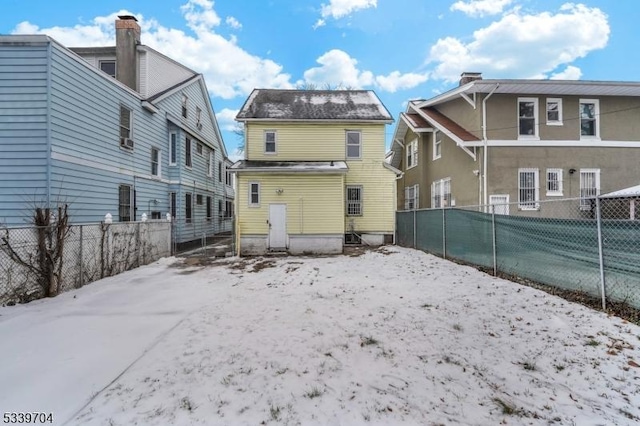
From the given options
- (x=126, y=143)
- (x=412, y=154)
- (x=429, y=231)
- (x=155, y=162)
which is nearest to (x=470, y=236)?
(x=429, y=231)

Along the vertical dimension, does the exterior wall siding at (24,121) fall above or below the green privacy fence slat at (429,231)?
above

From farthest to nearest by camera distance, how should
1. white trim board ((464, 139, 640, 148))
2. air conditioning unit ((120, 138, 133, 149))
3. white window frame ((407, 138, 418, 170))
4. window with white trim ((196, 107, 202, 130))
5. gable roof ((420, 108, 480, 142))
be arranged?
window with white trim ((196, 107, 202, 130))
white window frame ((407, 138, 418, 170))
gable roof ((420, 108, 480, 142))
white trim board ((464, 139, 640, 148))
air conditioning unit ((120, 138, 133, 149))

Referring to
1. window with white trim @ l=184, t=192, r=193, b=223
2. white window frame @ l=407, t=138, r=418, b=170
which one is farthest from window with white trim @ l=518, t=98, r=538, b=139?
window with white trim @ l=184, t=192, r=193, b=223

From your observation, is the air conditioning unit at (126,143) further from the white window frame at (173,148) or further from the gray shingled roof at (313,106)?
the gray shingled roof at (313,106)

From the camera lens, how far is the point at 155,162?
15.0m

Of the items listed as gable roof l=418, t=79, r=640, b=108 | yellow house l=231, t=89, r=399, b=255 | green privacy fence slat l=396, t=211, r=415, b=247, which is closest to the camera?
gable roof l=418, t=79, r=640, b=108

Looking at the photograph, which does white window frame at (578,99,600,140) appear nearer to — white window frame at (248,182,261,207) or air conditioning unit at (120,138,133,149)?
white window frame at (248,182,261,207)

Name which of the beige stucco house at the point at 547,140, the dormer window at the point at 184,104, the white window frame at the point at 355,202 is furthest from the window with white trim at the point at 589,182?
the dormer window at the point at 184,104

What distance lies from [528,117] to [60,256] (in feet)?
53.6

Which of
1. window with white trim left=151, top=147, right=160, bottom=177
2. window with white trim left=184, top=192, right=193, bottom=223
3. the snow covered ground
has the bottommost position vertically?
the snow covered ground

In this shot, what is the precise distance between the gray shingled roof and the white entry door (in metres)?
4.77

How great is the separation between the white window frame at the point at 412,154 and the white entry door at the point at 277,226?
9.64 m

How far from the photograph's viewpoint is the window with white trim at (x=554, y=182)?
13.0 meters

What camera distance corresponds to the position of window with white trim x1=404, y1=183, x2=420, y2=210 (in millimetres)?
19297
